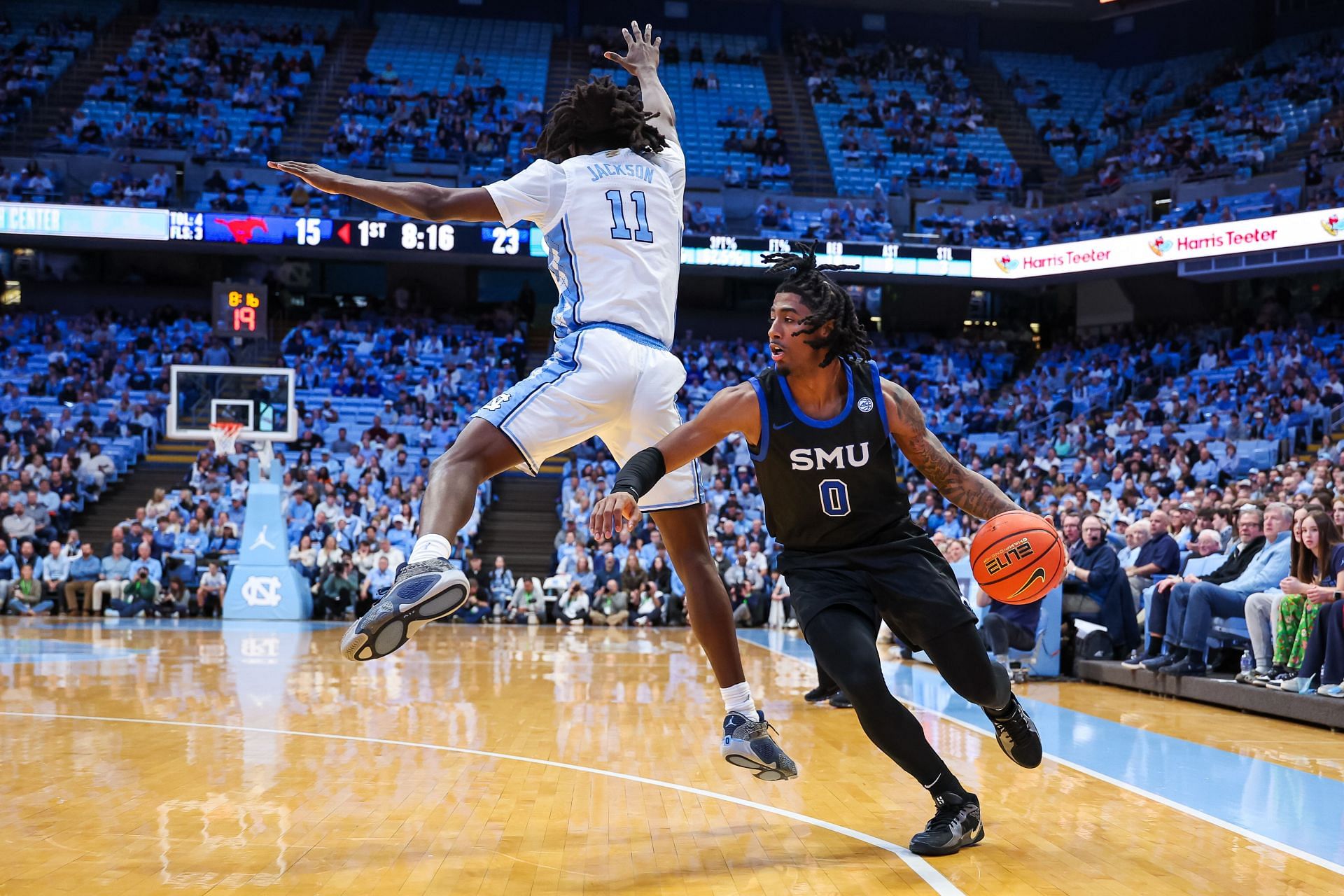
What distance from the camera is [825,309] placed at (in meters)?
4.25

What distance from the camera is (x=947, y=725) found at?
7.45 metres

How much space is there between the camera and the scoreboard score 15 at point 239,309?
56.5 ft

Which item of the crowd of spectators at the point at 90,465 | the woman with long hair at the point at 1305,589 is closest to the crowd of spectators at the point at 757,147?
the crowd of spectators at the point at 90,465

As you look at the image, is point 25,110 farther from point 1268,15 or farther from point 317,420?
point 1268,15

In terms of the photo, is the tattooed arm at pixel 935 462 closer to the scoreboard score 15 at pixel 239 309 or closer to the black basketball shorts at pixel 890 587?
the black basketball shorts at pixel 890 587

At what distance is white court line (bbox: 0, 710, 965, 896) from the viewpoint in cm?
393

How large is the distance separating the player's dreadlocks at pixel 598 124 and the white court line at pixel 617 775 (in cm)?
264

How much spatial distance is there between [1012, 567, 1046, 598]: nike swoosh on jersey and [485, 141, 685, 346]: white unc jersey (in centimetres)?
149

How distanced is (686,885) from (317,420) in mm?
19611

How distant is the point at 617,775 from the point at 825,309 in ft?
8.36

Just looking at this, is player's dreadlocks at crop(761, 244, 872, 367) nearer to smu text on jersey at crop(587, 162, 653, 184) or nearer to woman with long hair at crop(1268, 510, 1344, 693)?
smu text on jersey at crop(587, 162, 653, 184)

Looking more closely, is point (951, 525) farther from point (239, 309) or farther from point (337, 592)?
point (239, 309)

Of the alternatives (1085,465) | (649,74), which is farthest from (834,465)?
(1085,465)

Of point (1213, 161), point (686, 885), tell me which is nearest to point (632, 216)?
point (686, 885)
